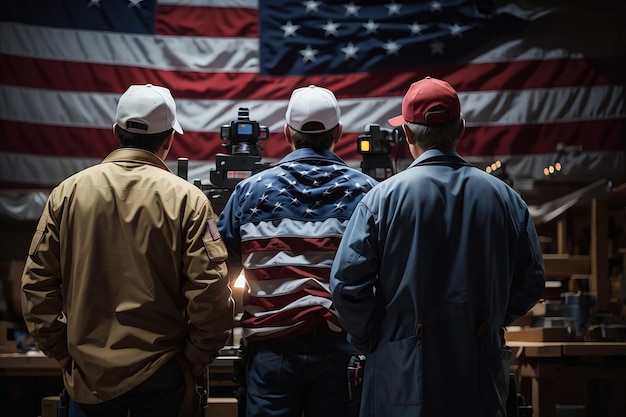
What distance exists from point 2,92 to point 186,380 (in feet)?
18.9

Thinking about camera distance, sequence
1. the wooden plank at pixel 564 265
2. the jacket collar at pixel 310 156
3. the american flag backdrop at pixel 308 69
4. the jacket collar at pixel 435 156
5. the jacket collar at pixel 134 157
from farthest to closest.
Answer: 1. the american flag backdrop at pixel 308 69
2. the wooden plank at pixel 564 265
3. the jacket collar at pixel 310 156
4. the jacket collar at pixel 134 157
5. the jacket collar at pixel 435 156

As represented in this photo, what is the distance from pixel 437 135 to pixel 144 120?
105 centimetres

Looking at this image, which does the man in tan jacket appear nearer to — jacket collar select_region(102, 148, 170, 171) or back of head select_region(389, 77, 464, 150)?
jacket collar select_region(102, 148, 170, 171)

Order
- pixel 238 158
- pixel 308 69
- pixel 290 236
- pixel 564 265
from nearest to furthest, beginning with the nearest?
pixel 290 236 < pixel 238 158 < pixel 564 265 < pixel 308 69

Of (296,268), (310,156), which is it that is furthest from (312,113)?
(296,268)

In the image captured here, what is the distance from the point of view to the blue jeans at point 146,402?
2.97 meters

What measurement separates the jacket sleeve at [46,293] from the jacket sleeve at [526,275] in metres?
1.52

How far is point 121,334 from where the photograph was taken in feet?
9.77

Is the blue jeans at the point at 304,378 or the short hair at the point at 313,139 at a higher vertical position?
the short hair at the point at 313,139

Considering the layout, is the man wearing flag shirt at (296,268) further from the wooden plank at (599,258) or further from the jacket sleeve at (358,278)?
the wooden plank at (599,258)

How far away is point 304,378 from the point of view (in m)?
3.20

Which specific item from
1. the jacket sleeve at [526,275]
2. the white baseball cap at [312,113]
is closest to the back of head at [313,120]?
the white baseball cap at [312,113]

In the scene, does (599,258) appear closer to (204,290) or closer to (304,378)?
(304,378)

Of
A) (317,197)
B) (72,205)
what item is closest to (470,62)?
(317,197)
